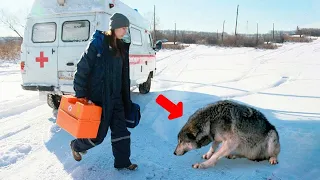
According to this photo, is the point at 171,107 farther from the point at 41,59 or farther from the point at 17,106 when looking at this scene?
the point at 17,106

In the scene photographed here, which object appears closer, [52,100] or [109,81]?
[109,81]

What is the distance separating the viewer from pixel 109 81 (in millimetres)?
3121

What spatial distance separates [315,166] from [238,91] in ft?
17.9

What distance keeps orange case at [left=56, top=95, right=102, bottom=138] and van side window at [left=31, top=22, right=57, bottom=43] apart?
3551 mm

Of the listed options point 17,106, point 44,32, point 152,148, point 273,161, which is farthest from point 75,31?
point 273,161

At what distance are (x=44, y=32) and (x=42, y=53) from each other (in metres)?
0.56

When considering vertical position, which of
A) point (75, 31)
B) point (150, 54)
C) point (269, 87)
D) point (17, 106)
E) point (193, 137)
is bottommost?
point (17, 106)

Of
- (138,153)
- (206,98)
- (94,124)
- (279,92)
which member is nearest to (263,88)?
(279,92)

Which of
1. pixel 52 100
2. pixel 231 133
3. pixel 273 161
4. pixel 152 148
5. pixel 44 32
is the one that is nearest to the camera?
pixel 231 133

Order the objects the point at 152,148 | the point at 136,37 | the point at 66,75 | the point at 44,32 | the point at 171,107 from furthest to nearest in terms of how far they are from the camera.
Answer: the point at 136,37 < the point at 171,107 < the point at 44,32 < the point at 66,75 < the point at 152,148

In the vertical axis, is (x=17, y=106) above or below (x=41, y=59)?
below

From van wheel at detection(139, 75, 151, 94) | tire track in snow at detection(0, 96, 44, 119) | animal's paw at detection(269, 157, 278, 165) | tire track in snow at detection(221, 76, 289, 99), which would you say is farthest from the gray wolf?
van wheel at detection(139, 75, 151, 94)

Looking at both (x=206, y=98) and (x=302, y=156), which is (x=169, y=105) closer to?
(x=206, y=98)

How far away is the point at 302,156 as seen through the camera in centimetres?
379
